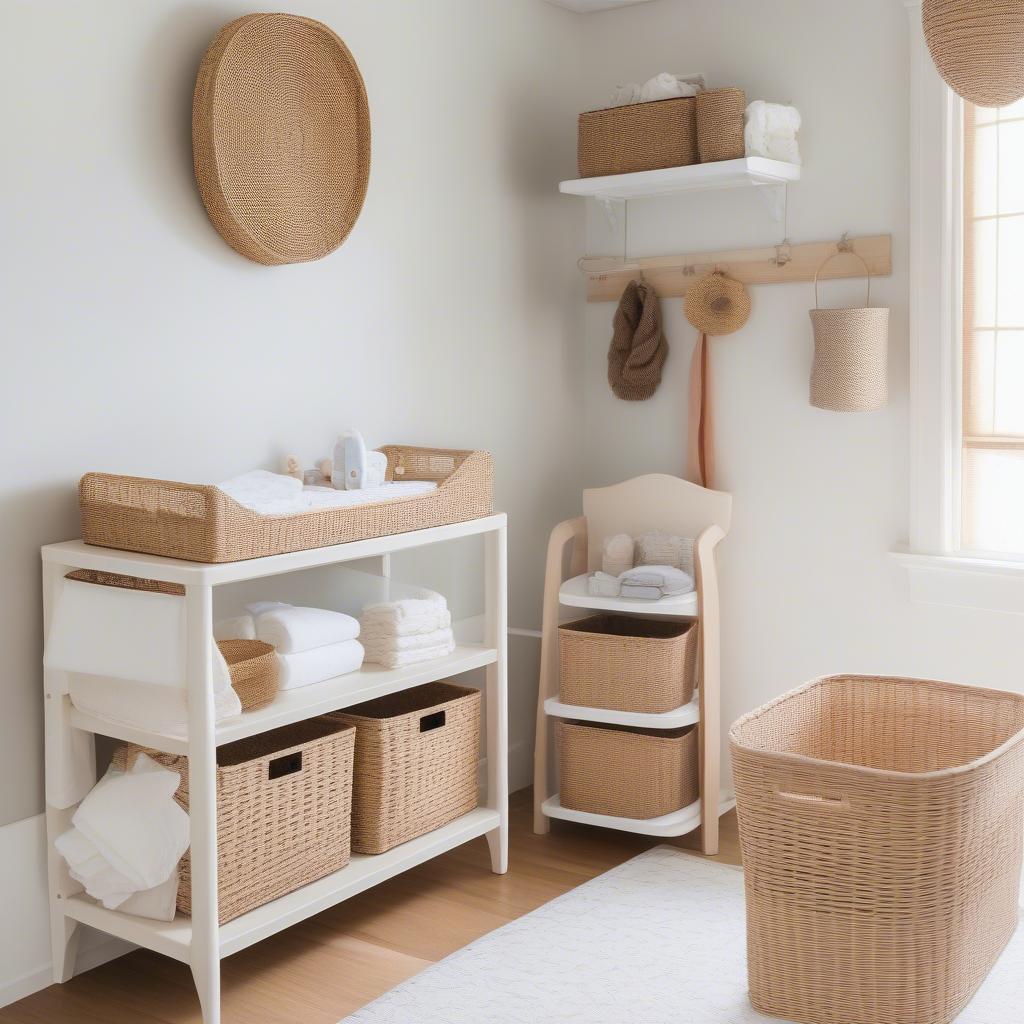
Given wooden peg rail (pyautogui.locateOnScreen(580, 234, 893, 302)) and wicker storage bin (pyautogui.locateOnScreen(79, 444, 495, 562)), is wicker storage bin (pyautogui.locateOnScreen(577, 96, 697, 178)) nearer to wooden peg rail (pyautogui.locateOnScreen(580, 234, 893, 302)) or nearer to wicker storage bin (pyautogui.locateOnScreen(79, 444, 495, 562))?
wooden peg rail (pyautogui.locateOnScreen(580, 234, 893, 302))

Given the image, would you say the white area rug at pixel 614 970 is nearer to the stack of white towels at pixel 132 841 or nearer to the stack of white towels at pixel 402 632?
the stack of white towels at pixel 132 841

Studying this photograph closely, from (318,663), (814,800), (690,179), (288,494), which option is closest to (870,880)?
(814,800)

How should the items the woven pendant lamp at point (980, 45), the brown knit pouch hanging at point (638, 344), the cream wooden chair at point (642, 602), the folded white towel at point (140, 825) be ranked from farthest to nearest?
the brown knit pouch hanging at point (638, 344) < the cream wooden chair at point (642, 602) < the folded white towel at point (140, 825) < the woven pendant lamp at point (980, 45)

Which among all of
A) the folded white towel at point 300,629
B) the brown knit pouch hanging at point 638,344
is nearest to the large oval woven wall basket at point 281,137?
the folded white towel at point 300,629

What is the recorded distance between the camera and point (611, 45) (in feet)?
11.1

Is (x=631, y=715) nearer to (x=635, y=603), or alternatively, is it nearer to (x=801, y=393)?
(x=635, y=603)

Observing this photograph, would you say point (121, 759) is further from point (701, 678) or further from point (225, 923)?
point (701, 678)

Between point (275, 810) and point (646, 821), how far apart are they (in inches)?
41.2

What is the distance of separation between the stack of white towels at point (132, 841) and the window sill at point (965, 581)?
1.77m

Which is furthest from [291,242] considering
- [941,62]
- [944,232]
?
[944,232]

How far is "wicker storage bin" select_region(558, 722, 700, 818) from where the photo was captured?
2953mm

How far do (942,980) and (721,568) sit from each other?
1364 millimetres

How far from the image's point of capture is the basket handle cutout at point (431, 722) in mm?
2752

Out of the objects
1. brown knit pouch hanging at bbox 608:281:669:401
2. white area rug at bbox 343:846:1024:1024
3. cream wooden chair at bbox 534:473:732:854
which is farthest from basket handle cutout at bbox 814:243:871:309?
white area rug at bbox 343:846:1024:1024
